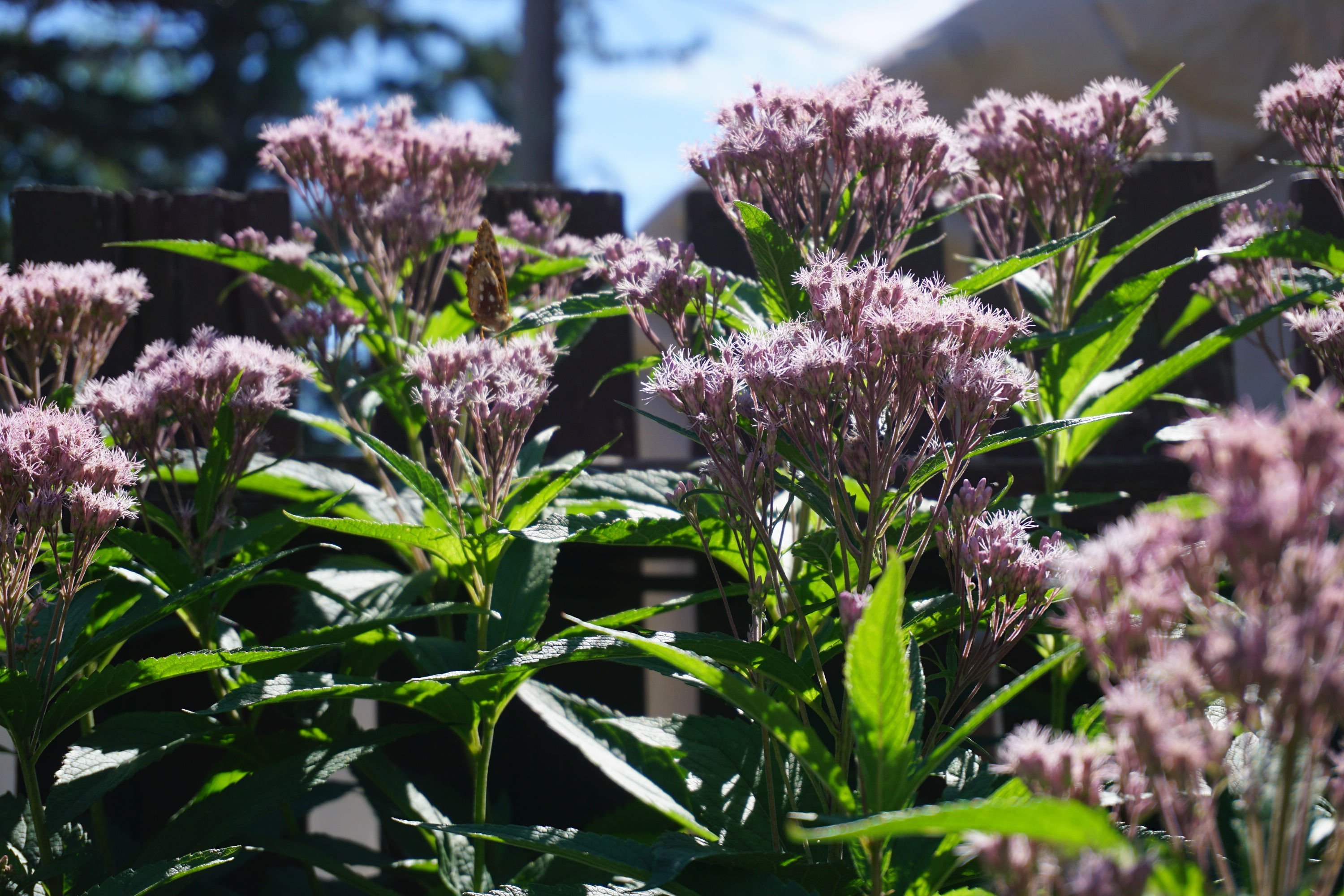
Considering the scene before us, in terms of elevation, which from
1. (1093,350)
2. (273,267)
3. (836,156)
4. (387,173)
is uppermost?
(387,173)

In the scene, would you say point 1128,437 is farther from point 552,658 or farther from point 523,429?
point 552,658

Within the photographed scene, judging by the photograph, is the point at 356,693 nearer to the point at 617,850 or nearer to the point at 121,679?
the point at 121,679

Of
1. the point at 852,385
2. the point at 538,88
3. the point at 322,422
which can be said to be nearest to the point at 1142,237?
the point at 852,385

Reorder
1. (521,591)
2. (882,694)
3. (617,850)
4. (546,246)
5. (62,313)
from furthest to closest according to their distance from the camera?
(546,246) → (62,313) → (521,591) → (617,850) → (882,694)

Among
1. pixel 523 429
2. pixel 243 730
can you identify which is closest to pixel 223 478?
pixel 243 730

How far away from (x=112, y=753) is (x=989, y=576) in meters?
1.36

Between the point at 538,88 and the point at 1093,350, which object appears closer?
the point at 1093,350

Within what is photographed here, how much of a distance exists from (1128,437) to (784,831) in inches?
68.5

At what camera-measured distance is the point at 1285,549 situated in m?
0.71

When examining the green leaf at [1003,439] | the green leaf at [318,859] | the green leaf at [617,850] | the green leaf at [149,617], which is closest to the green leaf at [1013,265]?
the green leaf at [1003,439]

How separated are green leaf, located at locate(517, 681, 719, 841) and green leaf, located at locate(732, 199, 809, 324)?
0.70 metres

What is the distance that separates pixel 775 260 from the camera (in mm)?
1510

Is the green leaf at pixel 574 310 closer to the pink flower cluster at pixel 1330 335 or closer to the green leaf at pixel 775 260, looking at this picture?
the green leaf at pixel 775 260

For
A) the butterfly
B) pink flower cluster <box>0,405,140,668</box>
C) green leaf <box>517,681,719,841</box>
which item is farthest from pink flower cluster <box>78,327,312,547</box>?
green leaf <box>517,681,719,841</box>
